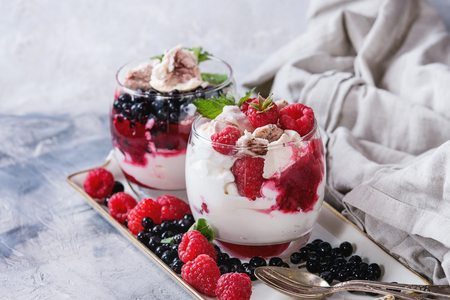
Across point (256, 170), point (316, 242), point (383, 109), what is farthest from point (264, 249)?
point (383, 109)

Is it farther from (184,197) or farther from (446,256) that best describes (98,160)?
(446,256)

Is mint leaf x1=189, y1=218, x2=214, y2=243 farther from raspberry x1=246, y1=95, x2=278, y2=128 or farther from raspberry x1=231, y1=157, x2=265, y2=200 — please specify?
raspberry x1=246, y1=95, x2=278, y2=128

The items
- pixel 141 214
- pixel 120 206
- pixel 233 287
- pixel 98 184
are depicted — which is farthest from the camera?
pixel 98 184

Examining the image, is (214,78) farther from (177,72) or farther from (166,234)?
(166,234)

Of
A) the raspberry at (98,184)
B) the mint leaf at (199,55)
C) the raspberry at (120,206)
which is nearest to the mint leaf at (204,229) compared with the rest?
the raspberry at (120,206)

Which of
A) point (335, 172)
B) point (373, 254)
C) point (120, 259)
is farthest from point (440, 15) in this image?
point (120, 259)

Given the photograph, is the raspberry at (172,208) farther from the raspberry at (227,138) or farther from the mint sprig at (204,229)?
the raspberry at (227,138)
